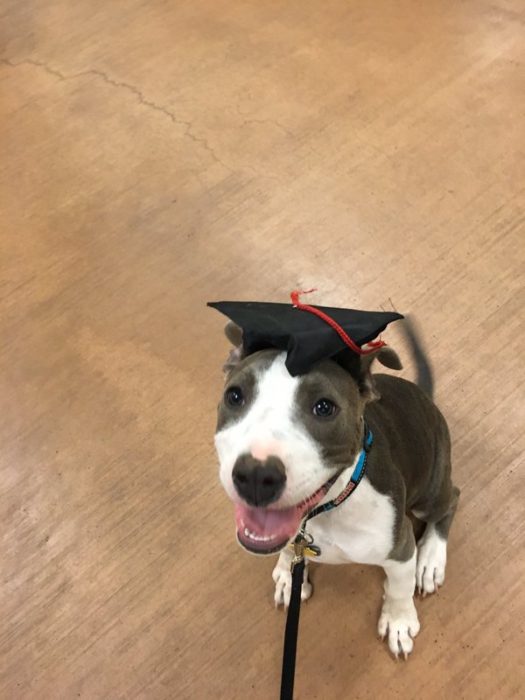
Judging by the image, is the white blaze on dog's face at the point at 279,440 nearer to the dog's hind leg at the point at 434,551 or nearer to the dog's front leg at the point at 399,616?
the dog's front leg at the point at 399,616

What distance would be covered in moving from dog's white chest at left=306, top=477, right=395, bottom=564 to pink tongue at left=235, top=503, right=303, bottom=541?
27 centimetres

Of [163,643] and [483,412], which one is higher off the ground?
[483,412]

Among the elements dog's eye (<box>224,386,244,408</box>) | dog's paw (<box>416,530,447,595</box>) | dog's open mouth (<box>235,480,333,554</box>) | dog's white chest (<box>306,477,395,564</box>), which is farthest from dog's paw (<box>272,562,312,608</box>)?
dog's eye (<box>224,386,244,408</box>)

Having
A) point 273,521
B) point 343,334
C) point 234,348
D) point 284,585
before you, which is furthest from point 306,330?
point 284,585

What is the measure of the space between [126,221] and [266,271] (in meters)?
0.85

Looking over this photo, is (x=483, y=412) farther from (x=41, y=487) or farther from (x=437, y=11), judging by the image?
(x=437, y=11)

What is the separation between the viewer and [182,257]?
11.3ft

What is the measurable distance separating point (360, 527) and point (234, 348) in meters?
0.63

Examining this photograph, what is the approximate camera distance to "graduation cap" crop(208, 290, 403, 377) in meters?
1.57

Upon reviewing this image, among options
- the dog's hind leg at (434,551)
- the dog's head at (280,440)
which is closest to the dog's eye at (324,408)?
the dog's head at (280,440)

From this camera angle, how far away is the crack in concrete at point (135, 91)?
3.82 metres

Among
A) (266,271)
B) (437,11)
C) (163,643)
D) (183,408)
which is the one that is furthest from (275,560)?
(437,11)

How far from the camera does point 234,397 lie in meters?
1.69

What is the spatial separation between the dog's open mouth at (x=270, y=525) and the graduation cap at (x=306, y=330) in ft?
1.10
